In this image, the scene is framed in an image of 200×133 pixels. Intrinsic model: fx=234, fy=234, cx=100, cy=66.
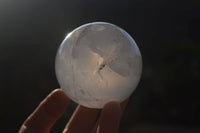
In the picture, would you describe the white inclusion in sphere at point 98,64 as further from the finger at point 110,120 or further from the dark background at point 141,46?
the dark background at point 141,46

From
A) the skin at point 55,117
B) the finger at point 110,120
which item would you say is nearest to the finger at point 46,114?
the skin at point 55,117

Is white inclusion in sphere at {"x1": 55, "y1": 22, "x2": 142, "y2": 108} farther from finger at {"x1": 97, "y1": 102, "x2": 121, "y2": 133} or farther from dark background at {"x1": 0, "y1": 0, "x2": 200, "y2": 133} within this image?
dark background at {"x1": 0, "y1": 0, "x2": 200, "y2": 133}

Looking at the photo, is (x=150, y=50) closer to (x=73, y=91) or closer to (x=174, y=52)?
(x=174, y=52)

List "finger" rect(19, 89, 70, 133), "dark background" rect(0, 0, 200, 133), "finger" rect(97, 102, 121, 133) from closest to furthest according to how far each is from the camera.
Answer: "finger" rect(97, 102, 121, 133), "finger" rect(19, 89, 70, 133), "dark background" rect(0, 0, 200, 133)

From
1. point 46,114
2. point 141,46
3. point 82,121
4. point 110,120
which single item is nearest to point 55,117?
point 46,114

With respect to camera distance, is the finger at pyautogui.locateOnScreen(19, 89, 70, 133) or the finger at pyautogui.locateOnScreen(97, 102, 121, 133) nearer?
the finger at pyautogui.locateOnScreen(97, 102, 121, 133)

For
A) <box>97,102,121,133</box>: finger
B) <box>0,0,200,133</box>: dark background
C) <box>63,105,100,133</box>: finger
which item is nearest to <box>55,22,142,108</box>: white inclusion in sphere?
<box>97,102,121,133</box>: finger

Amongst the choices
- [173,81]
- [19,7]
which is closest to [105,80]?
[173,81]
